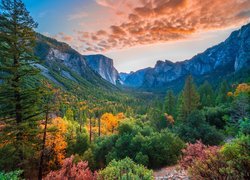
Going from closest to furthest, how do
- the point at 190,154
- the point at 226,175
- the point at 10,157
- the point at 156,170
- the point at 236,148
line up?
the point at 226,175 < the point at 236,148 < the point at 190,154 < the point at 10,157 < the point at 156,170

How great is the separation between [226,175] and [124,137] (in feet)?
51.9

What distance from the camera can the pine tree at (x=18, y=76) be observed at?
12891mm

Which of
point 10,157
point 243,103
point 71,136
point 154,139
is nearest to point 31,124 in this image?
point 10,157

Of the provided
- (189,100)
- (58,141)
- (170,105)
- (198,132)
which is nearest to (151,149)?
(198,132)

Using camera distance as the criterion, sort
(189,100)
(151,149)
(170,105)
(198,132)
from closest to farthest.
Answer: (151,149) < (198,132) < (189,100) < (170,105)

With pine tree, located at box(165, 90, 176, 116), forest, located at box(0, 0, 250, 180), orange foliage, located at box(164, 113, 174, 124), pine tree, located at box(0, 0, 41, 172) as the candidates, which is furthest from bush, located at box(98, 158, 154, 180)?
pine tree, located at box(165, 90, 176, 116)

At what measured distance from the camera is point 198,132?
21.9m

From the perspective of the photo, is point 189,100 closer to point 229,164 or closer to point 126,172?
point 126,172

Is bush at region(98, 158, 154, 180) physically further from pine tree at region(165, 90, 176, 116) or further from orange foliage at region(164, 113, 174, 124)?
pine tree at region(165, 90, 176, 116)

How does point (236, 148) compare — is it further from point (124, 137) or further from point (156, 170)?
point (124, 137)

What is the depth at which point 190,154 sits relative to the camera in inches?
415

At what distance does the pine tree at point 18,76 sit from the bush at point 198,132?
54.8ft

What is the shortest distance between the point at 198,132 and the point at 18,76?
1873 cm

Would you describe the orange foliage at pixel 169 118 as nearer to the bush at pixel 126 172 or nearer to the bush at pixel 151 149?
the bush at pixel 151 149
